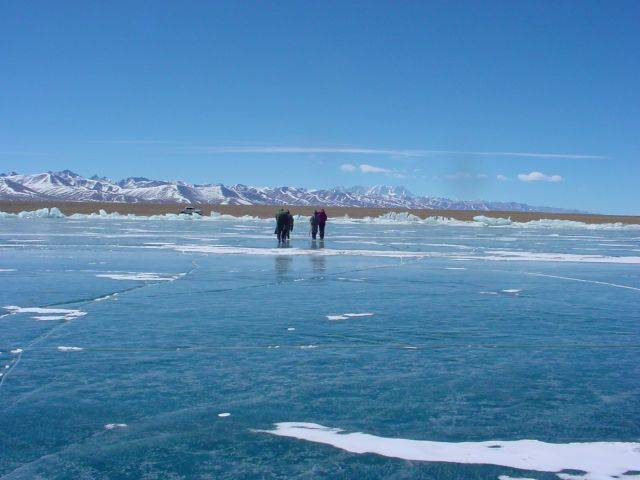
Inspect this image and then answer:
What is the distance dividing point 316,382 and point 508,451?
2.03m

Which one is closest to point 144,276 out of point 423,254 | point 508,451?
point 423,254

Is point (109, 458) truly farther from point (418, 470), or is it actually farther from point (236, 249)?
point (236, 249)

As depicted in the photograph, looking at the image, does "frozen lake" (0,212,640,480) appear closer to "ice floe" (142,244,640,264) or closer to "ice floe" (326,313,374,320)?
"ice floe" (326,313,374,320)

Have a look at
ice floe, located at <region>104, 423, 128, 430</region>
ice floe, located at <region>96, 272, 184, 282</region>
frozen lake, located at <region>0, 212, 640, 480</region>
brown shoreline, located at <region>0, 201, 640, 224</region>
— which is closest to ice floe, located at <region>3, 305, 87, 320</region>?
frozen lake, located at <region>0, 212, 640, 480</region>

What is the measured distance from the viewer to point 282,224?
2611cm

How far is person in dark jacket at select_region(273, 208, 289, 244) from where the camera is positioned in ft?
85.4

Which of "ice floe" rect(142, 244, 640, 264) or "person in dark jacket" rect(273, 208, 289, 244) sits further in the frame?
"person in dark jacket" rect(273, 208, 289, 244)

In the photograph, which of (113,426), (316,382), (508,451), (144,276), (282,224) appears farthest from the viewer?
(282,224)

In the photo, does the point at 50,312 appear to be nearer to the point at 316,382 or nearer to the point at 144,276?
the point at 144,276

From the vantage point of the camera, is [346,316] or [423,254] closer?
[346,316]

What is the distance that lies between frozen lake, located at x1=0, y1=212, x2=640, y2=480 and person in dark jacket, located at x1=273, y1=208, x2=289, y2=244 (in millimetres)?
13372

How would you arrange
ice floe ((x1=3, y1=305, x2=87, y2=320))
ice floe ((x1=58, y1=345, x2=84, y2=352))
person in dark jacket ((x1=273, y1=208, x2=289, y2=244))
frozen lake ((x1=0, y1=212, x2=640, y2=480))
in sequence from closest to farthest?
frozen lake ((x1=0, y1=212, x2=640, y2=480))
ice floe ((x1=58, y1=345, x2=84, y2=352))
ice floe ((x1=3, y1=305, x2=87, y2=320))
person in dark jacket ((x1=273, y1=208, x2=289, y2=244))

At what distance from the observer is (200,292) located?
11.8m

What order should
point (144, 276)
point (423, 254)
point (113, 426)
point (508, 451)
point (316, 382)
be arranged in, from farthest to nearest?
point (423, 254) → point (144, 276) → point (316, 382) → point (113, 426) → point (508, 451)
